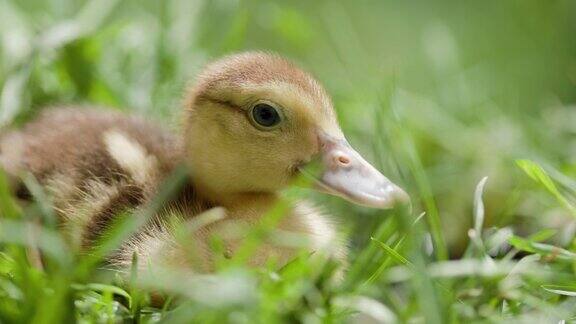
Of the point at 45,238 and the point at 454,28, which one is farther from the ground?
the point at 45,238

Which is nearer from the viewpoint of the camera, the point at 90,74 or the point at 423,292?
the point at 423,292

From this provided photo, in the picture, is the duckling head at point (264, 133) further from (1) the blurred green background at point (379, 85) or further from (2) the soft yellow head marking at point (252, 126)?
(1) the blurred green background at point (379, 85)

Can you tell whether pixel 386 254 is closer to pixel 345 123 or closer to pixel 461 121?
pixel 345 123

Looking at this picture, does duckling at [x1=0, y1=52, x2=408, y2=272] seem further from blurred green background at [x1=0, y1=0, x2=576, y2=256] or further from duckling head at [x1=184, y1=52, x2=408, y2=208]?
blurred green background at [x1=0, y1=0, x2=576, y2=256]

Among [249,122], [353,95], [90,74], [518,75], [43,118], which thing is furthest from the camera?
[518,75]

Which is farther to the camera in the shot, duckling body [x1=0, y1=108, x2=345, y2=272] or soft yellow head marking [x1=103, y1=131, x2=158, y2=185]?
soft yellow head marking [x1=103, y1=131, x2=158, y2=185]

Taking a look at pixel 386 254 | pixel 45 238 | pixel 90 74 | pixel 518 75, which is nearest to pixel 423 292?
pixel 386 254

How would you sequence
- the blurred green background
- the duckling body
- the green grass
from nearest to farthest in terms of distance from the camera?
the green grass → the duckling body → the blurred green background

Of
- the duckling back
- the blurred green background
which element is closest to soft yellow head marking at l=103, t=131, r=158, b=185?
the duckling back

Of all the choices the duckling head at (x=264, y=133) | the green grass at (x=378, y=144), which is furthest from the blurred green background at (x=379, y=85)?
the duckling head at (x=264, y=133)
